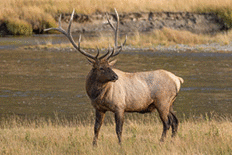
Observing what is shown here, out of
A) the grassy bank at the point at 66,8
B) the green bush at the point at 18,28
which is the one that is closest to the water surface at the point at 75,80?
the green bush at the point at 18,28

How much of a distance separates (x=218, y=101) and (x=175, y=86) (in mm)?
6181

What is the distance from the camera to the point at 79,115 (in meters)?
13.0

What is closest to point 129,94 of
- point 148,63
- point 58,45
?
point 148,63

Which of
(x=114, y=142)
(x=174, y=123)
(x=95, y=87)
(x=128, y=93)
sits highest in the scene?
(x=95, y=87)

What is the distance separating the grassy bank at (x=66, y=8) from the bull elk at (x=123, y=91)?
3503cm

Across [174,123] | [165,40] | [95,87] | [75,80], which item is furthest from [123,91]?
[165,40]

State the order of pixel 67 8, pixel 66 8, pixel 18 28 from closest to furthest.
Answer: pixel 18 28, pixel 66 8, pixel 67 8

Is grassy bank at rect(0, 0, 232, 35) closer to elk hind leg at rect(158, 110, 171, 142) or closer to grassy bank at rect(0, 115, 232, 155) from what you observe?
grassy bank at rect(0, 115, 232, 155)

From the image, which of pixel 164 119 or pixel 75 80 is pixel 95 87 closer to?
pixel 164 119

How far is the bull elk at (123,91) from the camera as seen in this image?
8188 millimetres

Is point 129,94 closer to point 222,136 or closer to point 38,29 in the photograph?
point 222,136

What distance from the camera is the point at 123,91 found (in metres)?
8.53

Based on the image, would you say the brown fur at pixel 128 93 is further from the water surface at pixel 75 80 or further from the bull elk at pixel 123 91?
the water surface at pixel 75 80

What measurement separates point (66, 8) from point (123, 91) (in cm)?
4002
